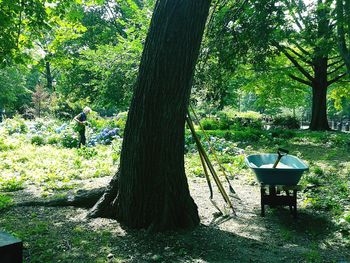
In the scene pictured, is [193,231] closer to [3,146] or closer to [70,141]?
[3,146]

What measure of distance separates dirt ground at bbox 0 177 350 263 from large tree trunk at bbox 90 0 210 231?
1.03 feet

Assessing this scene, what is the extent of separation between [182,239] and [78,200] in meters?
2.21

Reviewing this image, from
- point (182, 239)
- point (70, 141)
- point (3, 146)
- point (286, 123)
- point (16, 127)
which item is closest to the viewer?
point (182, 239)

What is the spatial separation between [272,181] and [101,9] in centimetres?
2830

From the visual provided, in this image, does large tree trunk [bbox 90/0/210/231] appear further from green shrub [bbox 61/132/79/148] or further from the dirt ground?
green shrub [bbox 61/132/79/148]

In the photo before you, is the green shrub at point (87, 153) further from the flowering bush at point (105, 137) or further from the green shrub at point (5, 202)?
the green shrub at point (5, 202)

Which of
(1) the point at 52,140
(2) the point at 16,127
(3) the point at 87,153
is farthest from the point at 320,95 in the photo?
(2) the point at 16,127

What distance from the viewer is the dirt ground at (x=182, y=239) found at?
415cm

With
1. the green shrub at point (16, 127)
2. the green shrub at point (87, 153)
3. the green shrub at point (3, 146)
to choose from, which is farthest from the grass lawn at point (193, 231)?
the green shrub at point (16, 127)

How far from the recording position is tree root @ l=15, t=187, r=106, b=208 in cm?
591

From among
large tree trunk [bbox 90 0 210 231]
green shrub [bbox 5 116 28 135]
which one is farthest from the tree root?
green shrub [bbox 5 116 28 135]

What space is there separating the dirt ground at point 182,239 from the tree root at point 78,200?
0.48ft

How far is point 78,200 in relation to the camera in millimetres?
5953

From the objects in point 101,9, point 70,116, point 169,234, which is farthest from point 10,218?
point 101,9
